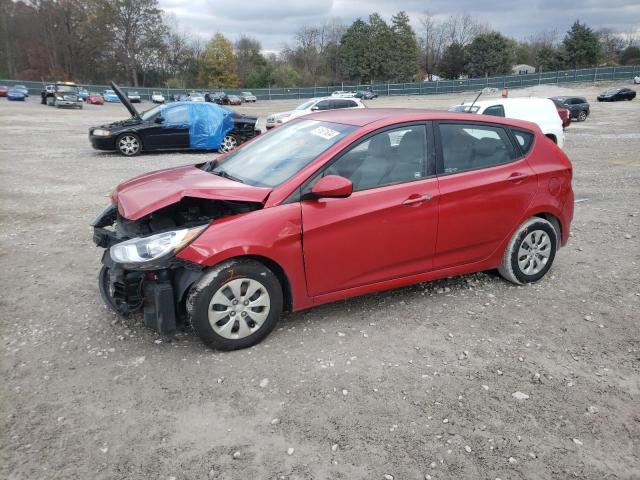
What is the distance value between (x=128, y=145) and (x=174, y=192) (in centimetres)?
1115

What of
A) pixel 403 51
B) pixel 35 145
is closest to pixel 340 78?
pixel 403 51

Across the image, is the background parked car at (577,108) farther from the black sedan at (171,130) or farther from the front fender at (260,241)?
the front fender at (260,241)

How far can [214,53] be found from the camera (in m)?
79.4

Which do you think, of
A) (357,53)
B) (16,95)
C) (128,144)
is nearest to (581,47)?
(357,53)

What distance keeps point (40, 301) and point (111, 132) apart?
10229 millimetres

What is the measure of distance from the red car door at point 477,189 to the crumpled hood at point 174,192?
156 centimetres

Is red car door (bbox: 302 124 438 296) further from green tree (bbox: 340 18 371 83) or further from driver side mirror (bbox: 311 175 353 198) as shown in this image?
green tree (bbox: 340 18 371 83)

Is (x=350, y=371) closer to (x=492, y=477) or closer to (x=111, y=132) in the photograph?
(x=492, y=477)

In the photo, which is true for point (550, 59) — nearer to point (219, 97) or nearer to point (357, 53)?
point (357, 53)

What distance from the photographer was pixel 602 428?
2.90 meters

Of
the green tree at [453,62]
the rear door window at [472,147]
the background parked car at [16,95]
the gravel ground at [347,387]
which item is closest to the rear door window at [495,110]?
the gravel ground at [347,387]

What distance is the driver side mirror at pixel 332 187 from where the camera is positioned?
3.54 m

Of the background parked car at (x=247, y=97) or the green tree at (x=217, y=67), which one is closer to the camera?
the background parked car at (x=247, y=97)

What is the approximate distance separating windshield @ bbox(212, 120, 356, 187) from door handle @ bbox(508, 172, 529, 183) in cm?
153
